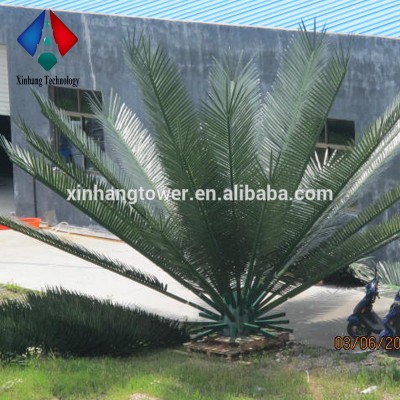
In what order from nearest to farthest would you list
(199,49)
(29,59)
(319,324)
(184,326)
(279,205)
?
(279,205) → (184,326) → (319,324) → (199,49) → (29,59)

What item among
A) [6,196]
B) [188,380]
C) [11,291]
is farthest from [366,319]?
[6,196]

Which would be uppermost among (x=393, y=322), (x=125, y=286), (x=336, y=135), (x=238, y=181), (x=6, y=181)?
(x=6, y=181)

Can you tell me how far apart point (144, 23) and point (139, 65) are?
5523mm

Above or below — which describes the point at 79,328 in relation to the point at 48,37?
below

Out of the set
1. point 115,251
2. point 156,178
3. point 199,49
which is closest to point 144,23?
point 199,49

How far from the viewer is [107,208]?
35.8 ft

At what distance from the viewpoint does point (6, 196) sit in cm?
2080

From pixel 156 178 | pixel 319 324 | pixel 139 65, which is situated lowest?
pixel 319 324

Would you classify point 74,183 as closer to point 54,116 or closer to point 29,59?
point 54,116

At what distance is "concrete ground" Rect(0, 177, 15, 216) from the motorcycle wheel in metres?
8.78

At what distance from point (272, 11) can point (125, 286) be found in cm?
422

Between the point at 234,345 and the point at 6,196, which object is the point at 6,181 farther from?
the point at 234,345

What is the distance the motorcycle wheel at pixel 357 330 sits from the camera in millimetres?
11258

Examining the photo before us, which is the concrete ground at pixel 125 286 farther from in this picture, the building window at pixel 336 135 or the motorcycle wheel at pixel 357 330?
the building window at pixel 336 135
